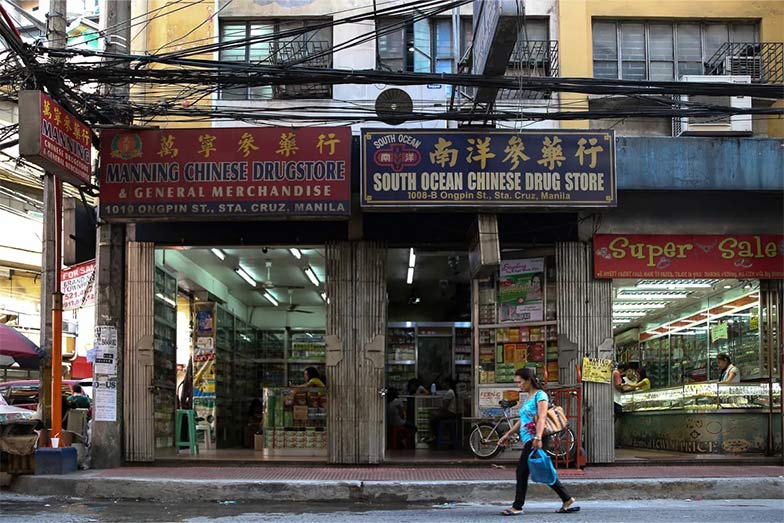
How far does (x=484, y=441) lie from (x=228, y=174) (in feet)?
19.1

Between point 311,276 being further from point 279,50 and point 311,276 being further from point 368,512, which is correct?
point 368,512

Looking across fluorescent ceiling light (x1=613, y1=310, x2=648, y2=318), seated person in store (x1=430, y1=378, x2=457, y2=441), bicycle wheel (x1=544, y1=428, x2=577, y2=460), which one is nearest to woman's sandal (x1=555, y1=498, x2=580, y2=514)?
bicycle wheel (x1=544, y1=428, x2=577, y2=460)

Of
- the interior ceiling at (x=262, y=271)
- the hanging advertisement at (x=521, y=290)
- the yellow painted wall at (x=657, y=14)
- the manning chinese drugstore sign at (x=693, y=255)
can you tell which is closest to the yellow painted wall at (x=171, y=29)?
the interior ceiling at (x=262, y=271)

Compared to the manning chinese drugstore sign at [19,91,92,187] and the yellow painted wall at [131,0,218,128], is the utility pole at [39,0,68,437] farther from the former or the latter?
the yellow painted wall at [131,0,218,128]

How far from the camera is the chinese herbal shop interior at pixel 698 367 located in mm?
15570

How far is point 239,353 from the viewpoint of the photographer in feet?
66.4

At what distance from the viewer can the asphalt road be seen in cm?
975

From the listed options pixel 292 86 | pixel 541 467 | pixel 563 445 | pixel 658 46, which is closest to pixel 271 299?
pixel 292 86

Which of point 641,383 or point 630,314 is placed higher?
point 630,314

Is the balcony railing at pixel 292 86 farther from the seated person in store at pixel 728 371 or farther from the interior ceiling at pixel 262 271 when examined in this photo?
the seated person in store at pixel 728 371

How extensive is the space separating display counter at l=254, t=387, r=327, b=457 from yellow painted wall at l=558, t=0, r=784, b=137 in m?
6.51

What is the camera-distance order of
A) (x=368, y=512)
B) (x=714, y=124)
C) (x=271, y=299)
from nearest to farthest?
(x=368, y=512) < (x=714, y=124) < (x=271, y=299)

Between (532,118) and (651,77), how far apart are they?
3151mm

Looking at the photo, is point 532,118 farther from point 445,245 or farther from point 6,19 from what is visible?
point 6,19
